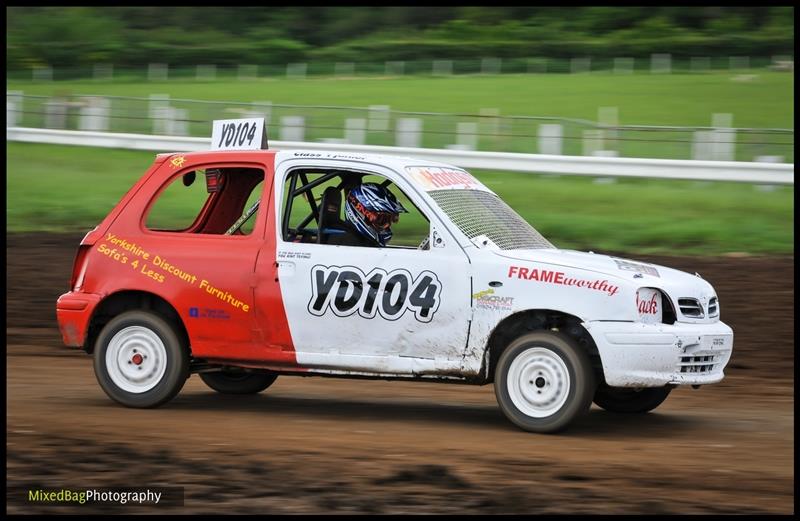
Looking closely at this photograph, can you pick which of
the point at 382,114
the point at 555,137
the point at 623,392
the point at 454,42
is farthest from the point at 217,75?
the point at 623,392

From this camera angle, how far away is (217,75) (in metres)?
45.9

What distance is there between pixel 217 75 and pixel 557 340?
1553 inches

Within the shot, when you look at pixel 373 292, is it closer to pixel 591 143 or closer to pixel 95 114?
pixel 591 143

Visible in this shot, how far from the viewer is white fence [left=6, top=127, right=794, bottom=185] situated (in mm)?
20125

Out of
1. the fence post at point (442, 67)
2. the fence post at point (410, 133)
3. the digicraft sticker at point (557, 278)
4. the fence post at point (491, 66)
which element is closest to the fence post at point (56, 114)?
the fence post at point (410, 133)

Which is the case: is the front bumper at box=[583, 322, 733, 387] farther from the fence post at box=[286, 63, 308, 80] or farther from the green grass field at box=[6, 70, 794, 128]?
the fence post at box=[286, 63, 308, 80]

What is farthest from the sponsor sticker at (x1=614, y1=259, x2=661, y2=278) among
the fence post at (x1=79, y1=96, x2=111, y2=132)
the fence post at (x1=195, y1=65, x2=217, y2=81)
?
the fence post at (x1=195, y1=65, x2=217, y2=81)

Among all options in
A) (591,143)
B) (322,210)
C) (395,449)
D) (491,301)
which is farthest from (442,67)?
(395,449)

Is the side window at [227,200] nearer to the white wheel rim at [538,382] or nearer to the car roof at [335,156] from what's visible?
the car roof at [335,156]

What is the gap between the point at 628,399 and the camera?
9.20 m

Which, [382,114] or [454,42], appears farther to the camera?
[454,42]

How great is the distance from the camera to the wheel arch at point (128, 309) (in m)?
8.84

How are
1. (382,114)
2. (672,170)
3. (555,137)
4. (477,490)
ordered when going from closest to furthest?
(477,490) → (672,170) → (555,137) → (382,114)

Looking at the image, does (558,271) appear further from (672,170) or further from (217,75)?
(217,75)
